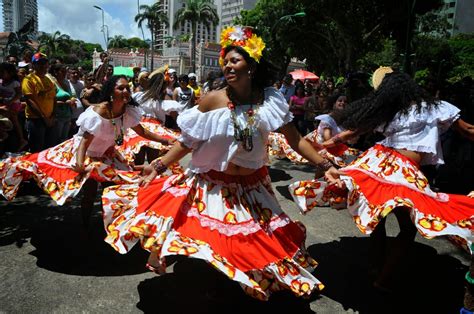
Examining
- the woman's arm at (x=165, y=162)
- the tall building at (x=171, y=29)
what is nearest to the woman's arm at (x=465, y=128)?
the woman's arm at (x=165, y=162)

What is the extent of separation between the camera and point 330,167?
325 centimetres

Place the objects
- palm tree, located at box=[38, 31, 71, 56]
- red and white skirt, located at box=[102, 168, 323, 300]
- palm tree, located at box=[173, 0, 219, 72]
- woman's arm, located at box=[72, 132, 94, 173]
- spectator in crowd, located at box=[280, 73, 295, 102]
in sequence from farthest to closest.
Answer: palm tree, located at box=[38, 31, 71, 56]
palm tree, located at box=[173, 0, 219, 72]
spectator in crowd, located at box=[280, 73, 295, 102]
woman's arm, located at box=[72, 132, 94, 173]
red and white skirt, located at box=[102, 168, 323, 300]

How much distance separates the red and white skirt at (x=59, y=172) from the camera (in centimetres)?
379

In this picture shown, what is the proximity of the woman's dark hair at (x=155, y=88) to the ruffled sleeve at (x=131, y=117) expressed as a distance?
2.70 m

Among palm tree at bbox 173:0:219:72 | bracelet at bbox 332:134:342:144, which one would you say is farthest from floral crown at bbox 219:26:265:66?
palm tree at bbox 173:0:219:72

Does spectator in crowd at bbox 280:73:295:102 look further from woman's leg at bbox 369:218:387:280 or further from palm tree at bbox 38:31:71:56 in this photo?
palm tree at bbox 38:31:71:56

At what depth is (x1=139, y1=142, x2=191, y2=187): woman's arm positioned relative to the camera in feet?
9.90

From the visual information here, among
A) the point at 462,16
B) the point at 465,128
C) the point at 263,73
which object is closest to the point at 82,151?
the point at 263,73

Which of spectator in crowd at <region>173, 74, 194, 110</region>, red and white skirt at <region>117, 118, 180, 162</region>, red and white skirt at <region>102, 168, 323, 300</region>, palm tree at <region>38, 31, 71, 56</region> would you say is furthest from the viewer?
palm tree at <region>38, 31, 71, 56</region>

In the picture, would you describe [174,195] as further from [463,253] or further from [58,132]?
[58,132]

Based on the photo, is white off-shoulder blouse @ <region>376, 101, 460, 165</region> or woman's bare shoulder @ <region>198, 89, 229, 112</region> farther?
white off-shoulder blouse @ <region>376, 101, 460, 165</region>

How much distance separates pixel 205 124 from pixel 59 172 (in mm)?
1997

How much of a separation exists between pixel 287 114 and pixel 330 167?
23.6 inches

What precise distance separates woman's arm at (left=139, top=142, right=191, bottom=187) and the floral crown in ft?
2.40
